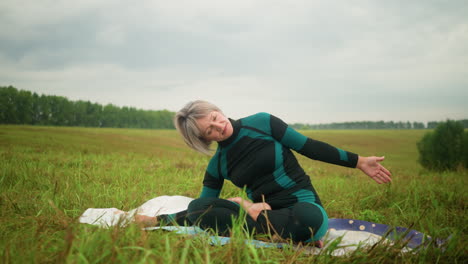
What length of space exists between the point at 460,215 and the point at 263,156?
2.81 meters

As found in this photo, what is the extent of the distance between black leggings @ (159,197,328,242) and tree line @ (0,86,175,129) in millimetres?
4810

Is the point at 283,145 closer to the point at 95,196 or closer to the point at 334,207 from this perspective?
the point at 334,207

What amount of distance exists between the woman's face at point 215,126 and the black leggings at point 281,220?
685mm

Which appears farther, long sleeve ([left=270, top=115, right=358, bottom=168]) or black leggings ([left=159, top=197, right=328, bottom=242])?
long sleeve ([left=270, top=115, right=358, bottom=168])

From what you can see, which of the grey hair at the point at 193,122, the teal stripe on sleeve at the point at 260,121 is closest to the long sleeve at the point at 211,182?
the grey hair at the point at 193,122

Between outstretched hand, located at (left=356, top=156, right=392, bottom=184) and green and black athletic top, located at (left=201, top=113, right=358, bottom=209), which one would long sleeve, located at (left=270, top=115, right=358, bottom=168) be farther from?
outstretched hand, located at (left=356, top=156, right=392, bottom=184)

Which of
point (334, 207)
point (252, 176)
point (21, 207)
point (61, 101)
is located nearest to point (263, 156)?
point (252, 176)

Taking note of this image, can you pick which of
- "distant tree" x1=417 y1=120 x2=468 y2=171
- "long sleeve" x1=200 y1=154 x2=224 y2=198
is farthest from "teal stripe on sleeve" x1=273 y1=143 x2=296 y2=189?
"distant tree" x1=417 y1=120 x2=468 y2=171

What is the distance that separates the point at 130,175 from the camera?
4.59m

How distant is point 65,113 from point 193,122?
3706 centimetres

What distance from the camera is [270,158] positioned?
2.56 meters

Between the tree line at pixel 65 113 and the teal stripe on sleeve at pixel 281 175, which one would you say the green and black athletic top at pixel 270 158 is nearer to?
the teal stripe on sleeve at pixel 281 175

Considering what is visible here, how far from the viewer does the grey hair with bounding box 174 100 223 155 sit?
2.61m

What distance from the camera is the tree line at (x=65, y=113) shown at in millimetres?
12852
